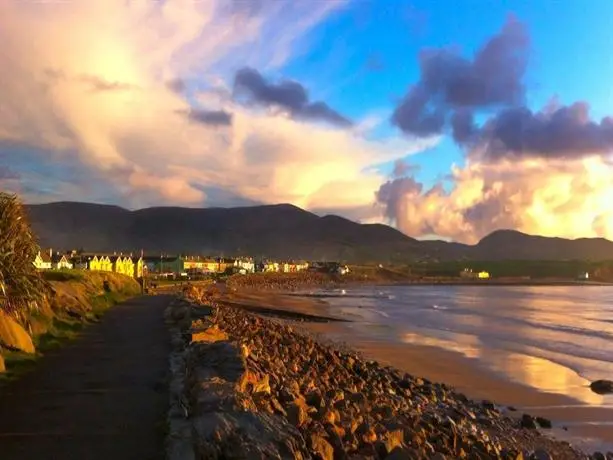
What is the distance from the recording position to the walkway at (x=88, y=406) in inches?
321

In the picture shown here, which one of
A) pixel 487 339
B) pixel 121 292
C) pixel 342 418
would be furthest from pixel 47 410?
pixel 121 292

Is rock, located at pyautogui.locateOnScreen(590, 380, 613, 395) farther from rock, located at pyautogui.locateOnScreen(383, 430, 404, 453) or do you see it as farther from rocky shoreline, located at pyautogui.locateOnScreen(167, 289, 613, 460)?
rock, located at pyautogui.locateOnScreen(383, 430, 404, 453)

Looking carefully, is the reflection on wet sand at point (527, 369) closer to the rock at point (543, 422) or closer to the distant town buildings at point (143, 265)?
the rock at point (543, 422)

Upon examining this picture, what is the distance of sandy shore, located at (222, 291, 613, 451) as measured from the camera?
47.4 feet

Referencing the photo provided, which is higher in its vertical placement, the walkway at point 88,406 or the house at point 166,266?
the house at point 166,266

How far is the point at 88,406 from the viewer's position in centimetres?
1062

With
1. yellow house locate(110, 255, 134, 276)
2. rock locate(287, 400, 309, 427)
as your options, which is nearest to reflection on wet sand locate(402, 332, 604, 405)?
rock locate(287, 400, 309, 427)

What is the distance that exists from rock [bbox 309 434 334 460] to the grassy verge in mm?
7781

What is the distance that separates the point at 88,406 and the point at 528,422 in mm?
9338

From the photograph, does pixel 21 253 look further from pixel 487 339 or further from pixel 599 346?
pixel 599 346

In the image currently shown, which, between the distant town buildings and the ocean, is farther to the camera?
the distant town buildings

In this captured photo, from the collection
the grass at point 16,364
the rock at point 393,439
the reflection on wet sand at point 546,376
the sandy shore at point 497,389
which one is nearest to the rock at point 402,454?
the rock at point 393,439

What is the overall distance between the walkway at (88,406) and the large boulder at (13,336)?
2.10ft

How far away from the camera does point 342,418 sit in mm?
9539
